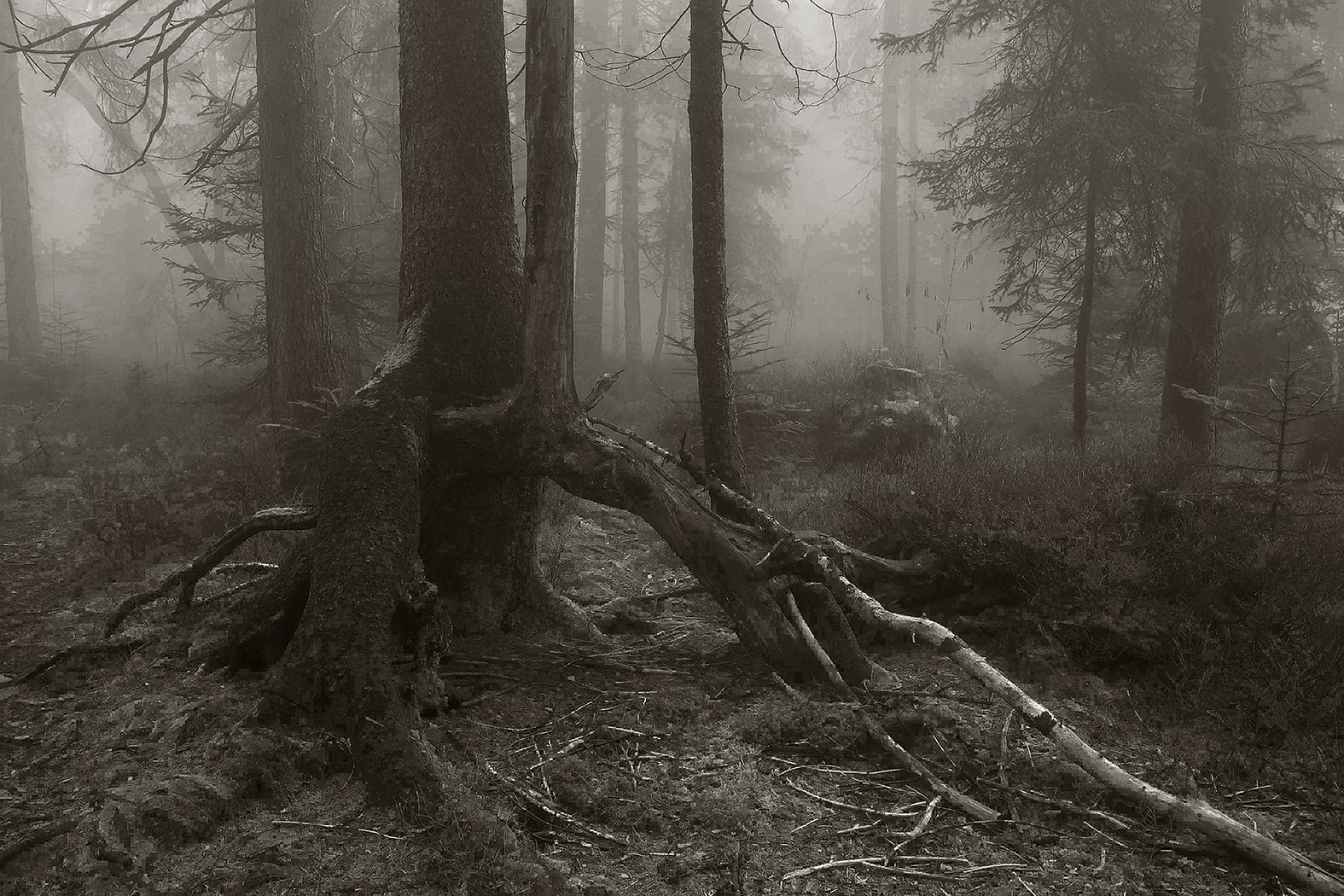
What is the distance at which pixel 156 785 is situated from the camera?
326 centimetres

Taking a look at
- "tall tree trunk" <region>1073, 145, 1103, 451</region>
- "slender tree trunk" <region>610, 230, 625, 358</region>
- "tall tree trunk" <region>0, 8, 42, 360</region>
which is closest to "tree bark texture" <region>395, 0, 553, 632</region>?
"tall tree trunk" <region>1073, 145, 1103, 451</region>

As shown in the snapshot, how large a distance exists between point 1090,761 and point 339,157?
46.7 feet

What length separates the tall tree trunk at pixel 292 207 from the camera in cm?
913

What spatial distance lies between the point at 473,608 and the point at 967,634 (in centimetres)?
319

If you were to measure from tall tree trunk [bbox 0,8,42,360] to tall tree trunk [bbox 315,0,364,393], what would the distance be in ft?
30.5

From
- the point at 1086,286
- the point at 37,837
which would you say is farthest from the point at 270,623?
the point at 1086,286

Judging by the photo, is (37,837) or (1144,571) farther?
(1144,571)

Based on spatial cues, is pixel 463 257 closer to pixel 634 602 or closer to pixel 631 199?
pixel 634 602

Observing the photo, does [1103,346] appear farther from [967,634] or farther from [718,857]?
[718,857]

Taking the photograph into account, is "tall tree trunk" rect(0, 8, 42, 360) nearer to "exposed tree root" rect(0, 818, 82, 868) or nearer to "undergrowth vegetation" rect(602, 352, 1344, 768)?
"exposed tree root" rect(0, 818, 82, 868)

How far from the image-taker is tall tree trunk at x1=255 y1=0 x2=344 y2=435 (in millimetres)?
9133

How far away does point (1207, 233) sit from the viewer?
9.77m

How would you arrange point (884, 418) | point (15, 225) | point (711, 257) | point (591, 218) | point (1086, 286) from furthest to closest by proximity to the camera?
point (591, 218), point (15, 225), point (884, 418), point (1086, 286), point (711, 257)

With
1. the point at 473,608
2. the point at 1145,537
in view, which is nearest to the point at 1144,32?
the point at 1145,537
